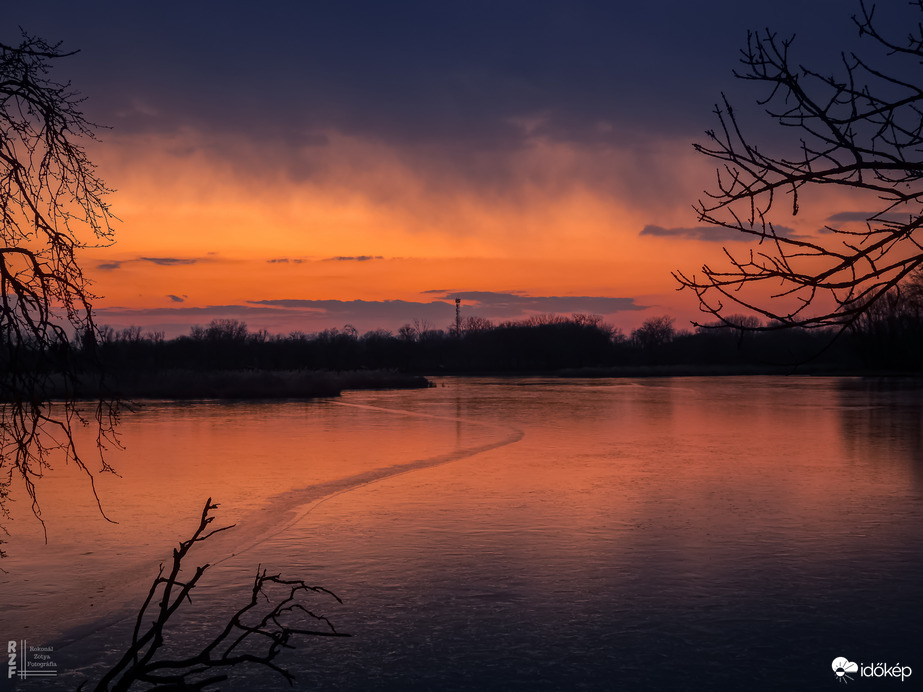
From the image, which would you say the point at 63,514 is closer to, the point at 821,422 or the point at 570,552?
the point at 570,552

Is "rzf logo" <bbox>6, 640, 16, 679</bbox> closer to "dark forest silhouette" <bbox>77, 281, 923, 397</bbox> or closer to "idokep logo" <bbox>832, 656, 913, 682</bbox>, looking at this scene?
"idokep logo" <bbox>832, 656, 913, 682</bbox>

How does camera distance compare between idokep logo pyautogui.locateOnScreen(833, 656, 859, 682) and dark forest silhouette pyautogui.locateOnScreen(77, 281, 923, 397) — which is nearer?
idokep logo pyautogui.locateOnScreen(833, 656, 859, 682)

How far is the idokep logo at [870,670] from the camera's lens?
577 cm

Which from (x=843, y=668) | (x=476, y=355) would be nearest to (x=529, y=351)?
(x=476, y=355)

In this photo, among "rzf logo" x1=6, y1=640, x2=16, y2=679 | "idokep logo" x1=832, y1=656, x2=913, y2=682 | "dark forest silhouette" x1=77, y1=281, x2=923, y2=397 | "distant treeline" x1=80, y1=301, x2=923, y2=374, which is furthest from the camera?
"distant treeline" x1=80, y1=301, x2=923, y2=374

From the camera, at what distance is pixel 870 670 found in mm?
5855

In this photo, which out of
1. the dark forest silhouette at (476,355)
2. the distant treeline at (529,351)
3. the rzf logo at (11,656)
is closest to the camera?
the rzf logo at (11,656)

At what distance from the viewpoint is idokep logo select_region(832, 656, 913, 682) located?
5773 millimetres

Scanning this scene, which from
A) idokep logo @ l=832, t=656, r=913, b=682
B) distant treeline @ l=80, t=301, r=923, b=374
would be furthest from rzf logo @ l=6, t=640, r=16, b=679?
distant treeline @ l=80, t=301, r=923, b=374

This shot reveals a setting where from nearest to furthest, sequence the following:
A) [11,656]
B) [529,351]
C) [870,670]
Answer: [870,670]
[11,656]
[529,351]

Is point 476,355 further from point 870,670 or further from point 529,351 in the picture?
point 870,670

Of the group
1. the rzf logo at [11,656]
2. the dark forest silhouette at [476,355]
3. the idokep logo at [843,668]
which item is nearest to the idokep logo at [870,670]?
the idokep logo at [843,668]

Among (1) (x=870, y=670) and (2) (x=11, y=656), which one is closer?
(1) (x=870, y=670)

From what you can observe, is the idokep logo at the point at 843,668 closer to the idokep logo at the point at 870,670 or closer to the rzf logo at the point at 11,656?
the idokep logo at the point at 870,670
